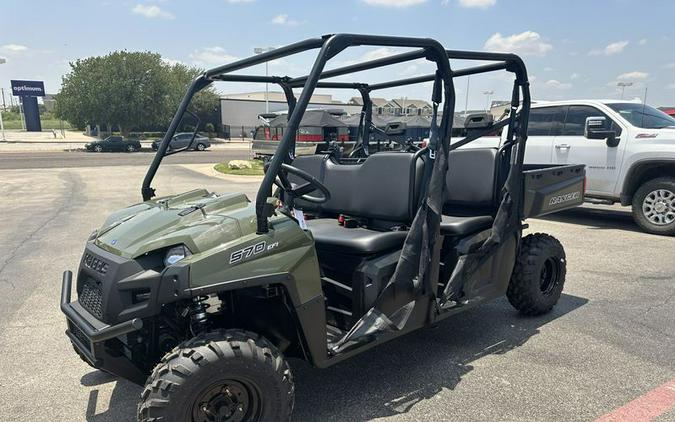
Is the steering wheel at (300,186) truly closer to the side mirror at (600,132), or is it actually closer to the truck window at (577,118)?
the side mirror at (600,132)

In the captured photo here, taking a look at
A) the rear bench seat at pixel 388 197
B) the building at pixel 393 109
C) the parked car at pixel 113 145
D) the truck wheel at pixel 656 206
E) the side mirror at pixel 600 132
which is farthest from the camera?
the parked car at pixel 113 145

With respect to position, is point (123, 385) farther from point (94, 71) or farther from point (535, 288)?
point (94, 71)

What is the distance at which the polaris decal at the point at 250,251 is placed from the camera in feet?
7.65

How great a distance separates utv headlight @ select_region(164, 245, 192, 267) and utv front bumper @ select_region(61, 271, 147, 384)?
0.97 feet

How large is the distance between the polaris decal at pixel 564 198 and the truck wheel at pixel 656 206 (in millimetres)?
3354

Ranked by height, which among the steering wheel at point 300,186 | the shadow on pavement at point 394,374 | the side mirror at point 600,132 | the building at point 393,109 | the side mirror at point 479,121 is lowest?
the shadow on pavement at point 394,374

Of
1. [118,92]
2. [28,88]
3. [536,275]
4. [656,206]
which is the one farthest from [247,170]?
[28,88]

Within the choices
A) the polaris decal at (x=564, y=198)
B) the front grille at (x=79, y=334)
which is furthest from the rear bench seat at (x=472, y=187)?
the front grille at (x=79, y=334)

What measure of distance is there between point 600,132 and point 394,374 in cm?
550

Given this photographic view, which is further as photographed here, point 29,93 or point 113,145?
point 29,93

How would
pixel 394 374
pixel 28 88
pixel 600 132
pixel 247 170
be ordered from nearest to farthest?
pixel 394 374
pixel 600 132
pixel 247 170
pixel 28 88

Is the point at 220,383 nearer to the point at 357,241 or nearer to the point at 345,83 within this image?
the point at 357,241

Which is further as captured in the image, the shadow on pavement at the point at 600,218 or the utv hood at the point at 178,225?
the shadow on pavement at the point at 600,218

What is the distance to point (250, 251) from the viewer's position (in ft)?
7.80
